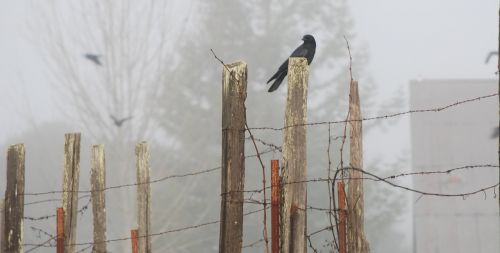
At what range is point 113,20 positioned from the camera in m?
21.2

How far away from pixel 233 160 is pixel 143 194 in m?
3.36

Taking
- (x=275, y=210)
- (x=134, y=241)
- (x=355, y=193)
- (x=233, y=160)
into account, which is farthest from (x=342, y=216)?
(x=134, y=241)

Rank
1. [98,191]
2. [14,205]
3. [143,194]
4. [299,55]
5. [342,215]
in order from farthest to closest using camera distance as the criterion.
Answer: [143,194] → [98,191] → [14,205] → [299,55] → [342,215]

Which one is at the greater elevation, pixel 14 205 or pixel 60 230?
pixel 14 205

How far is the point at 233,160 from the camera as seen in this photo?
4.65 meters

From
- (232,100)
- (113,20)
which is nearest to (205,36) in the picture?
(113,20)

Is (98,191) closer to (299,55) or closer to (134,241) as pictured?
(134,241)

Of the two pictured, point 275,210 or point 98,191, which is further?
point 98,191

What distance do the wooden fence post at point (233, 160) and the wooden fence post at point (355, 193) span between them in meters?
0.91

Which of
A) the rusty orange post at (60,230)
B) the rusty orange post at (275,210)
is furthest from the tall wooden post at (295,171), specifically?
the rusty orange post at (60,230)

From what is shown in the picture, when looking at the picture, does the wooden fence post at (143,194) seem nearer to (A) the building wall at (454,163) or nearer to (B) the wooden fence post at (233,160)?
(B) the wooden fence post at (233,160)

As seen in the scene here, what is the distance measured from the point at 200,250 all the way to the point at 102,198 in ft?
47.9

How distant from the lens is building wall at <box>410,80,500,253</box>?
17.5 metres

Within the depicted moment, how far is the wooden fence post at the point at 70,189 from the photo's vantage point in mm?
7172
